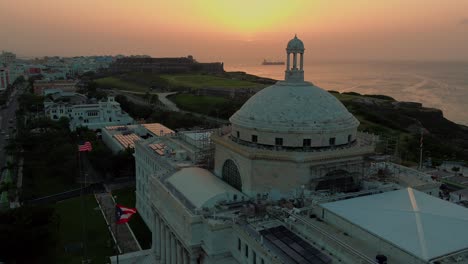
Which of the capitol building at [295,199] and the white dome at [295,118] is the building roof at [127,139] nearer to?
the capitol building at [295,199]

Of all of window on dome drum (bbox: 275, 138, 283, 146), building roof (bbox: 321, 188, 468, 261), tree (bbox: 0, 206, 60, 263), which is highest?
window on dome drum (bbox: 275, 138, 283, 146)

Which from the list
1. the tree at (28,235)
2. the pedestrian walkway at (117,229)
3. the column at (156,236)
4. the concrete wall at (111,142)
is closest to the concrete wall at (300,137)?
the column at (156,236)

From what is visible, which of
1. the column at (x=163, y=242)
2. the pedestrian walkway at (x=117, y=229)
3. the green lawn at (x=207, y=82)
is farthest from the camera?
the green lawn at (x=207, y=82)

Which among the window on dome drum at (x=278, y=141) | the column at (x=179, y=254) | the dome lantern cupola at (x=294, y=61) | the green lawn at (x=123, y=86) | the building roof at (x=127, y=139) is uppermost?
the dome lantern cupola at (x=294, y=61)

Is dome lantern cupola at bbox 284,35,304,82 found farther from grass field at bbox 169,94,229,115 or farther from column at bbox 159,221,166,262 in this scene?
grass field at bbox 169,94,229,115

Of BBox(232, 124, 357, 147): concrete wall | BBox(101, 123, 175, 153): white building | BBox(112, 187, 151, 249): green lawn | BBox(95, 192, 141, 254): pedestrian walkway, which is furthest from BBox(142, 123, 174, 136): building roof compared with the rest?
BBox(232, 124, 357, 147): concrete wall

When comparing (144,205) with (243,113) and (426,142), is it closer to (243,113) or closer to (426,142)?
(243,113)

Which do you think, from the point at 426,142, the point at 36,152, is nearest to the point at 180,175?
the point at 36,152
